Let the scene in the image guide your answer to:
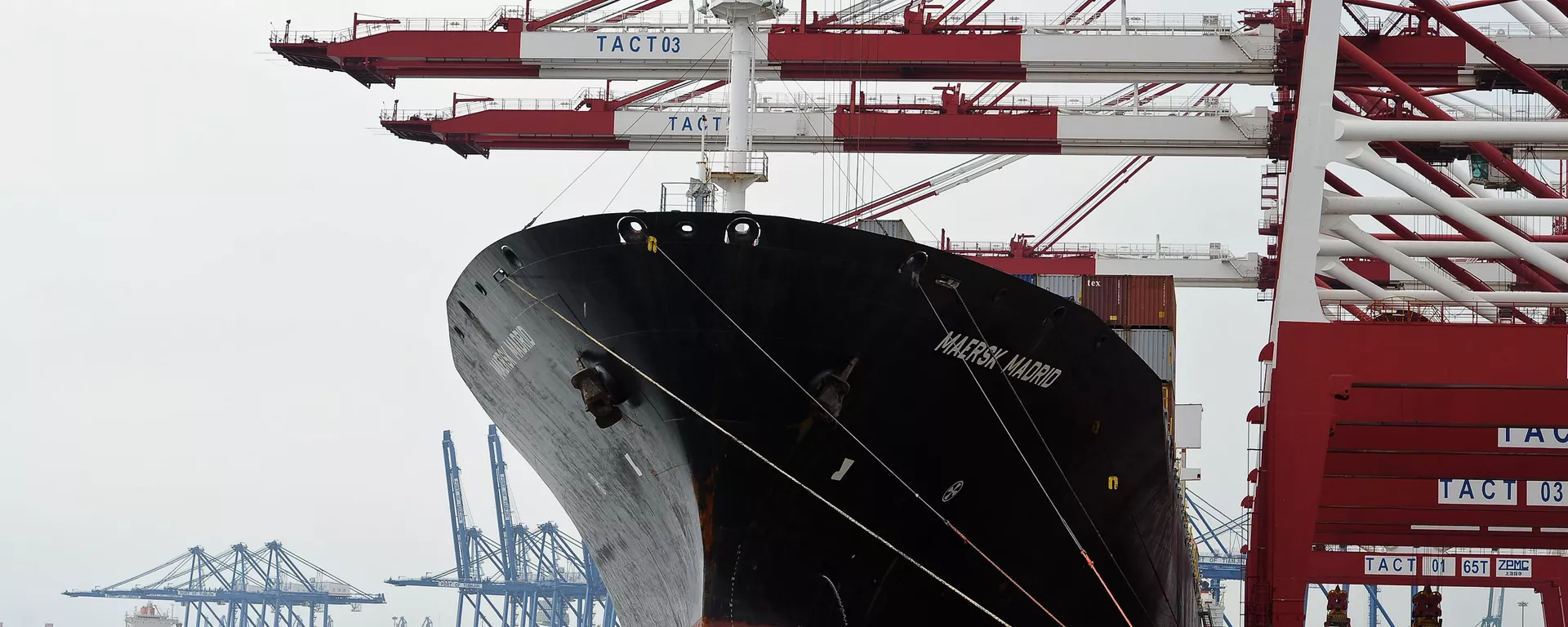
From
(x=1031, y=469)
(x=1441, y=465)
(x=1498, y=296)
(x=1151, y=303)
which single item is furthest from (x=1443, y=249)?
(x=1031, y=469)

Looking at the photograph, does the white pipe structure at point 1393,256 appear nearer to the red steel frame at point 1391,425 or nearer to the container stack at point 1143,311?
the red steel frame at point 1391,425

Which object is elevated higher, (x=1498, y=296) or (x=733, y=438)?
(x=1498, y=296)

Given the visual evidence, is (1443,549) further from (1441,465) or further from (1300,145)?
(1300,145)

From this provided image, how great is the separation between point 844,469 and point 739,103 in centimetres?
433

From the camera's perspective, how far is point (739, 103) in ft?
52.4

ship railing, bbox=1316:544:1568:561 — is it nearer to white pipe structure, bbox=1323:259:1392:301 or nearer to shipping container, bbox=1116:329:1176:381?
shipping container, bbox=1116:329:1176:381

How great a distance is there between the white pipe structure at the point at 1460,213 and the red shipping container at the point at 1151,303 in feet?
17.5

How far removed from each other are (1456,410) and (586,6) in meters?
13.9

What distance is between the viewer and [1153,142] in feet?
82.9

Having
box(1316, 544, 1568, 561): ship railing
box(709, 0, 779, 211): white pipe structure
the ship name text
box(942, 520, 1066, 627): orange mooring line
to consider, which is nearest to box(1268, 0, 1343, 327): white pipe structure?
box(942, 520, 1066, 627): orange mooring line

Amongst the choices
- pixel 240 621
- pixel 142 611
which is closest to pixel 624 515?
pixel 240 621

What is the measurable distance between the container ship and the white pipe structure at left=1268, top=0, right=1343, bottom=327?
179cm

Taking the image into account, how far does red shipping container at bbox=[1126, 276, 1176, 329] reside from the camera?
813 inches

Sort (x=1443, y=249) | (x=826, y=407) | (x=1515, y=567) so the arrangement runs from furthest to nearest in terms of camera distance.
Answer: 1. (x=1515, y=567)
2. (x=1443, y=249)
3. (x=826, y=407)
